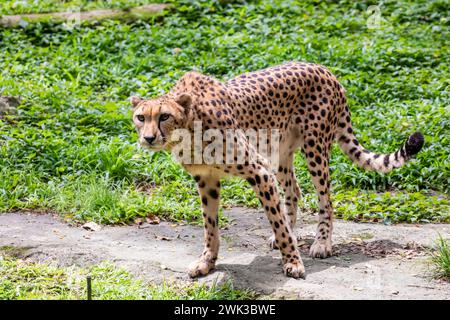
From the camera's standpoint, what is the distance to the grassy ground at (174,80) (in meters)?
7.55

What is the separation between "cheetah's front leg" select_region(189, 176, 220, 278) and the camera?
5.92m

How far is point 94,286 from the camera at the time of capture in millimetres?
5453

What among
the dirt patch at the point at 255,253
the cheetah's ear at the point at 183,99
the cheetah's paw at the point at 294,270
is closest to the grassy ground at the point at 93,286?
the dirt patch at the point at 255,253

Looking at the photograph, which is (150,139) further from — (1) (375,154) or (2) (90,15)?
(2) (90,15)

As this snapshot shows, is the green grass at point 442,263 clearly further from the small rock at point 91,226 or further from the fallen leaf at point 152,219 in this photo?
the small rock at point 91,226

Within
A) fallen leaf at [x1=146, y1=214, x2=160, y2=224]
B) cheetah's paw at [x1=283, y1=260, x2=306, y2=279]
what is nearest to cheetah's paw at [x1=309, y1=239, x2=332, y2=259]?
cheetah's paw at [x1=283, y1=260, x2=306, y2=279]

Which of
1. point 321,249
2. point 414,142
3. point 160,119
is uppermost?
point 160,119

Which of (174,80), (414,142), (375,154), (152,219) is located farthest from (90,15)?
(414,142)

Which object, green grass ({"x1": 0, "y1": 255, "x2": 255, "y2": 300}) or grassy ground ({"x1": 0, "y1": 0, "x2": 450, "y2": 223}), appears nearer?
green grass ({"x1": 0, "y1": 255, "x2": 255, "y2": 300})

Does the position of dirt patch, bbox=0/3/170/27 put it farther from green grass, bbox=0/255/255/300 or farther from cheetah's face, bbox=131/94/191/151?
cheetah's face, bbox=131/94/191/151

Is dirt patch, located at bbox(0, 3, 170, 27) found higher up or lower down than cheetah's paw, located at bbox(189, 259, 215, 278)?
higher up

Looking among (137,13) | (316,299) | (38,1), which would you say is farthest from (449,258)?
(38,1)

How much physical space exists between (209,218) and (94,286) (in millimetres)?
1108

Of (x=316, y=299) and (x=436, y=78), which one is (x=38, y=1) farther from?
(x=316, y=299)
